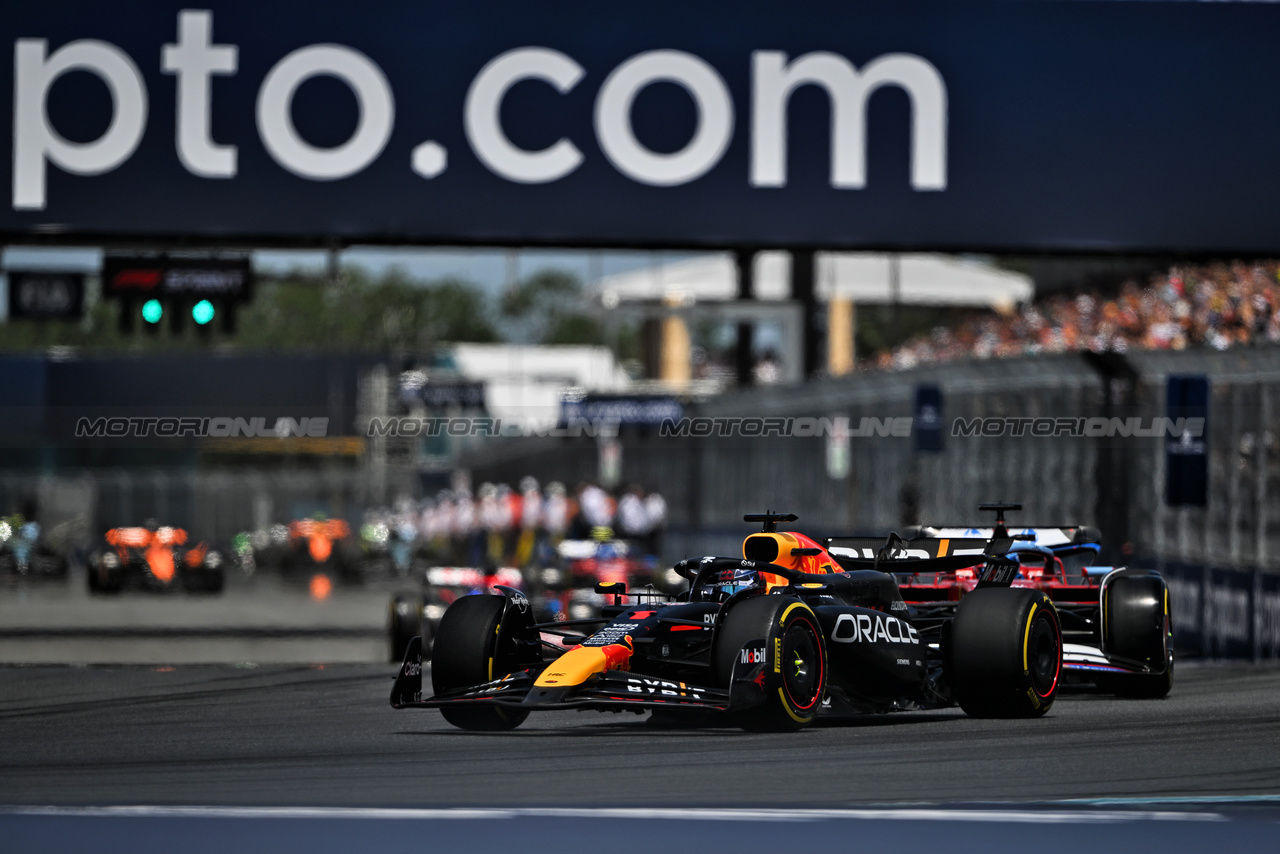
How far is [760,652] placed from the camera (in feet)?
30.1

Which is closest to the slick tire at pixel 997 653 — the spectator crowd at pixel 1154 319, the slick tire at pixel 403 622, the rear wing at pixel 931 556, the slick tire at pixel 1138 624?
the rear wing at pixel 931 556

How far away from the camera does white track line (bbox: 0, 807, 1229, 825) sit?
7004 mm

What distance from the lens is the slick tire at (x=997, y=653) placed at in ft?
32.9

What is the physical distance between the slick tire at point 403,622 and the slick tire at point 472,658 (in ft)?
23.4

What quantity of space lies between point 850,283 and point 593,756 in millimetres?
48371

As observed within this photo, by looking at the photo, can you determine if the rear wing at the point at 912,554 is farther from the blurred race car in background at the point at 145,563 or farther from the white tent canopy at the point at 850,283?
the white tent canopy at the point at 850,283

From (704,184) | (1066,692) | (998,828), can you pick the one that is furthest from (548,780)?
(704,184)

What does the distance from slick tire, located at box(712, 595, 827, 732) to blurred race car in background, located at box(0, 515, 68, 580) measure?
87.6 ft

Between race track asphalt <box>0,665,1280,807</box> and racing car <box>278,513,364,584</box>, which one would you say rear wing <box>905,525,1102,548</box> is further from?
racing car <box>278,513,364,584</box>

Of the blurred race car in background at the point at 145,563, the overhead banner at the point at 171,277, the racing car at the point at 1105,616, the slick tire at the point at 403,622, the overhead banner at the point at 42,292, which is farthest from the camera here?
the blurred race car in background at the point at 145,563

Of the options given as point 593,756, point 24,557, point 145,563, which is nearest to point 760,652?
point 593,756

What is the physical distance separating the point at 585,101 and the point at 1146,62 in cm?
437

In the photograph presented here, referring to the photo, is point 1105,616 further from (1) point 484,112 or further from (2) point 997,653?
(1) point 484,112

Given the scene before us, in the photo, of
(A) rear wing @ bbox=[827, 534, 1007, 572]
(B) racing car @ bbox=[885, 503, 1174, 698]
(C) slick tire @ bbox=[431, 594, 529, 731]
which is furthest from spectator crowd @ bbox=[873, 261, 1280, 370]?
(C) slick tire @ bbox=[431, 594, 529, 731]
